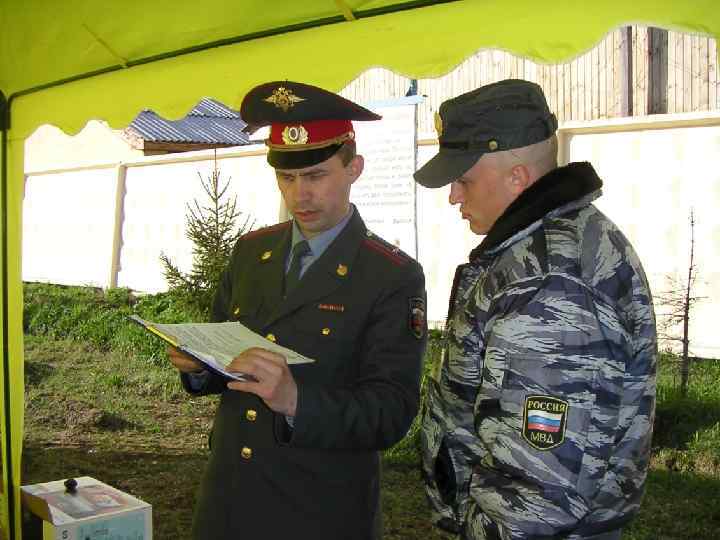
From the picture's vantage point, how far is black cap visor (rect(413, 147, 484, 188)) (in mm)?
1486

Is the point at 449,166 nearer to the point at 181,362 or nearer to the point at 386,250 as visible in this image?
the point at 386,250

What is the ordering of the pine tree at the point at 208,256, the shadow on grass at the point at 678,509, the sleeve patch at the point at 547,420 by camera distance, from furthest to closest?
1. the pine tree at the point at 208,256
2. the shadow on grass at the point at 678,509
3. the sleeve patch at the point at 547,420

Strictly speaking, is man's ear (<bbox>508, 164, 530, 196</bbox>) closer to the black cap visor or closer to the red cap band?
the black cap visor

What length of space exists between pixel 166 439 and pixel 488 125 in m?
5.66

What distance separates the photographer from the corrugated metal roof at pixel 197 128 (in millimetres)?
16094

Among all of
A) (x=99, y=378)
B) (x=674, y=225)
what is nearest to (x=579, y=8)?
(x=674, y=225)

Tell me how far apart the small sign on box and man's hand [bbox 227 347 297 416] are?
1.68 metres

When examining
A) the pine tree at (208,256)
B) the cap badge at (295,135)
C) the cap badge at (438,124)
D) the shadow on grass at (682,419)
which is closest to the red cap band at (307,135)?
the cap badge at (295,135)

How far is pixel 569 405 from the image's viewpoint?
4.15 ft

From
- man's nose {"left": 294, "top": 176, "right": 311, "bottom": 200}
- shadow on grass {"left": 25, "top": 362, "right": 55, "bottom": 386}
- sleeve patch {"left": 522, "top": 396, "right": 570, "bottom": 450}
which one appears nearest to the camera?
sleeve patch {"left": 522, "top": 396, "right": 570, "bottom": 450}

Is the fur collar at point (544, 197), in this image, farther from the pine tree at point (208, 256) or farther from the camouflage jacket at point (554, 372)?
the pine tree at point (208, 256)

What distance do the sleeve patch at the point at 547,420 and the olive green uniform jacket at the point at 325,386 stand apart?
20.2 inches

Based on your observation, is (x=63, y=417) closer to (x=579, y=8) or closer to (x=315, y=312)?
(x=315, y=312)

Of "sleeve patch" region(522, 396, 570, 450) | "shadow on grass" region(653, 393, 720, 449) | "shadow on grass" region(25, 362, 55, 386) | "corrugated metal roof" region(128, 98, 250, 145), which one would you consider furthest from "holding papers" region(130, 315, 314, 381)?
"corrugated metal roof" region(128, 98, 250, 145)
